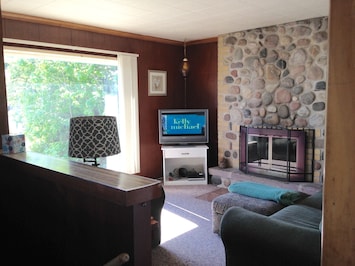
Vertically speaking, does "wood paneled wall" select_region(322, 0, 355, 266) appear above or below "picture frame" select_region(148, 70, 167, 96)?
below

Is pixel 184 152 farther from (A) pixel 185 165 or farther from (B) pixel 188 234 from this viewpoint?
(B) pixel 188 234

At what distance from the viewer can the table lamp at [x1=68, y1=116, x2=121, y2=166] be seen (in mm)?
2061

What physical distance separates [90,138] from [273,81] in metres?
3.12

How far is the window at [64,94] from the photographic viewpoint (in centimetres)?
378

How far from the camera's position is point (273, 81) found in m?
4.43

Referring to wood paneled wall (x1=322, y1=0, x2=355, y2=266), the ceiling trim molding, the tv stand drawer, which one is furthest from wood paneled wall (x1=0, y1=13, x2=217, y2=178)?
wood paneled wall (x1=322, y1=0, x2=355, y2=266)

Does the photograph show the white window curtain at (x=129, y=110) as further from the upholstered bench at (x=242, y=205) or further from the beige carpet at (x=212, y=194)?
the upholstered bench at (x=242, y=205)

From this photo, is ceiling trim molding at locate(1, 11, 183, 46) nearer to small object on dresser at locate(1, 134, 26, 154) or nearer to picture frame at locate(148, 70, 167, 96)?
picture frame at locate(148, 70, 167, 96)

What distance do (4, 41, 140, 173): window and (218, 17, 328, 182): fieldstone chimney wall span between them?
143 cm

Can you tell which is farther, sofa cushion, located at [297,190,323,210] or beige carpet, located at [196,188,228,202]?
beige carpet, located at [196,188,228,202]

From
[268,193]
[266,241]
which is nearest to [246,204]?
[268,193]

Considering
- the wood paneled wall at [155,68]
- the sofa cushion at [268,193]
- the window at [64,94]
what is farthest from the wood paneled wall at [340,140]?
the wood paneled wall at [155,68]

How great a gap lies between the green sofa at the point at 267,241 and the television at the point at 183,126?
10.0 ft

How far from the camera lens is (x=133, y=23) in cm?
412
